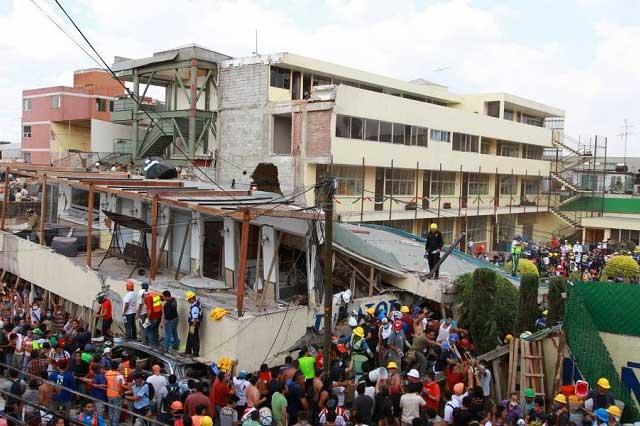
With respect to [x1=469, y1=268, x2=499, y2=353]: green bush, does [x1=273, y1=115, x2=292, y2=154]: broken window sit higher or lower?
higher

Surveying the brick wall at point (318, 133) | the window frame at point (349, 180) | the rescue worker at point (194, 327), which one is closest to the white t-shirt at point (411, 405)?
the rescue worker at point (194, 327)

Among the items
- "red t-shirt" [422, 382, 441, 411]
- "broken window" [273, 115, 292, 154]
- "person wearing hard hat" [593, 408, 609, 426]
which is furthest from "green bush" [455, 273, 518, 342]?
"broken window" [273, 115, 292, 154]

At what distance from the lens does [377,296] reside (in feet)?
52.6

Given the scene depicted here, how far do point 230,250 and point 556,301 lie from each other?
8.10m

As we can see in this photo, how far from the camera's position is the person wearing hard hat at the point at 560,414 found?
8505 mm

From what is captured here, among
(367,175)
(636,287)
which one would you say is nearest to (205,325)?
(636,287)

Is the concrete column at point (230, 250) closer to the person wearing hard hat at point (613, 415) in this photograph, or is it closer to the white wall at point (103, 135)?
the person wearing hard hat at point (613, 415)

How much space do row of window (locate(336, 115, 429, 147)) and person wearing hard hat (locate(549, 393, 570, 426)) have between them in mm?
17903

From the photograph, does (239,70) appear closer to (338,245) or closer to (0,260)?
(0,260)

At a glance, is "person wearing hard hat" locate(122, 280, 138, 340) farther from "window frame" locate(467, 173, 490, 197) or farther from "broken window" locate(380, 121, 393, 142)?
"window frame" locate(467, 173, 490, 197)

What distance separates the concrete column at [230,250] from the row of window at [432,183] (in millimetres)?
12464

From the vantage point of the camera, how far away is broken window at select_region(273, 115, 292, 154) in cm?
2848

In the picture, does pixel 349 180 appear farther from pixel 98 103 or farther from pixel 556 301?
pixel 98 103

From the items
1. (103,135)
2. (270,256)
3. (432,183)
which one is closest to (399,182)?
(432,183)
